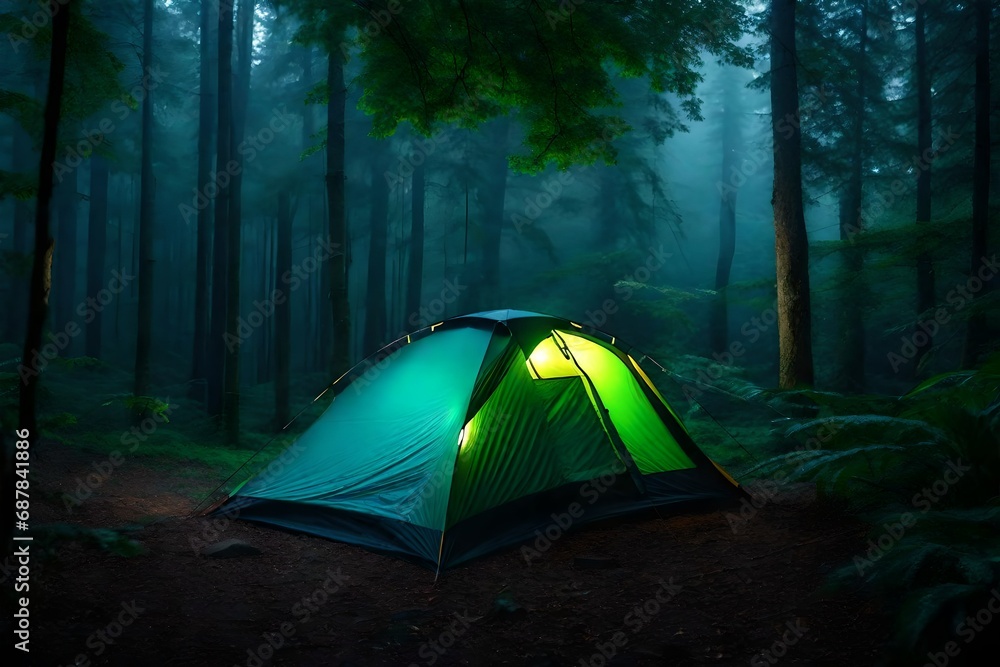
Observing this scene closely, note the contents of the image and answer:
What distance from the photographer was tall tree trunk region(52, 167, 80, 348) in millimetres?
20469

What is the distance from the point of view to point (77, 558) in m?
4.83

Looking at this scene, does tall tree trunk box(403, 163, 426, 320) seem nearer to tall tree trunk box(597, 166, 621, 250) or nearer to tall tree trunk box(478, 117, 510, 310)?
tall tree trunk box(478, 117, 510, 310)

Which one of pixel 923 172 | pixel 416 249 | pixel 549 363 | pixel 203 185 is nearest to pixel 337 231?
pixel 549 363

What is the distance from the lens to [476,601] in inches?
180

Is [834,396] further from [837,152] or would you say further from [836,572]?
[837,152]

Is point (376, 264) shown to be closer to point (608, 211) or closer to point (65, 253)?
point (608, 211)

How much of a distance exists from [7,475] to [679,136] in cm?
4541

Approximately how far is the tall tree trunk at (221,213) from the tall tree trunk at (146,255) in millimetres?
1198

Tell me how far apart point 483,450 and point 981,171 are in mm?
10031

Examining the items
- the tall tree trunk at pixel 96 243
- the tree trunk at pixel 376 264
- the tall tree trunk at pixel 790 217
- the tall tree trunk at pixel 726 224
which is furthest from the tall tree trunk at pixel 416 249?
the tall tree trunk at pixel 790 217

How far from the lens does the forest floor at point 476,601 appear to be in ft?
11.8

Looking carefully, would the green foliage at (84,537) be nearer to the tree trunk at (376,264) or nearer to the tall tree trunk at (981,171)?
the tall tree trunk at (981,171)

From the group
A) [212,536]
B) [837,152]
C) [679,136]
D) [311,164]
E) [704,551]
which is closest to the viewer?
[704,551]

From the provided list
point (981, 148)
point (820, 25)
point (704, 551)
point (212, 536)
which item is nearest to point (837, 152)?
point (820, 25)
